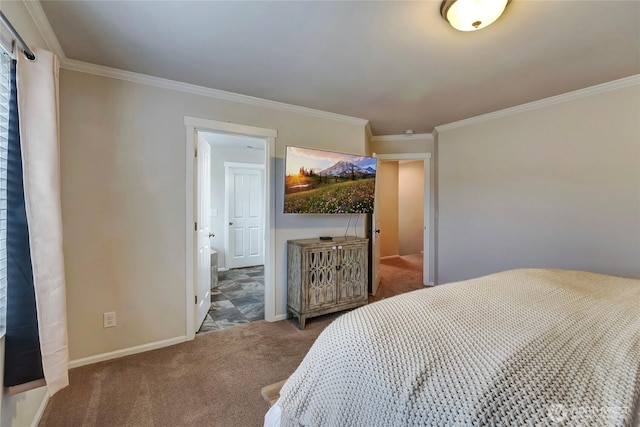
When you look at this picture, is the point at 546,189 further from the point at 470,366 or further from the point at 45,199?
the point at 45,199

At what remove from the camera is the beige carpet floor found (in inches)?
63.4

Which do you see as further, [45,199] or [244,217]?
[244,217]

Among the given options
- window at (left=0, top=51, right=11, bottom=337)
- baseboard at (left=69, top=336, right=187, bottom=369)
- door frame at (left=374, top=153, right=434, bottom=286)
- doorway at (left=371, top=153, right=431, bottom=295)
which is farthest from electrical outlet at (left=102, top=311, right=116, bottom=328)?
doorway at (left=371, top=153, right=431, bottom=295)

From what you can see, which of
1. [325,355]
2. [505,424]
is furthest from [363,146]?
[505,424]

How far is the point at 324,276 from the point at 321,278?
4 cm

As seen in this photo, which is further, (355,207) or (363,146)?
(363,146)

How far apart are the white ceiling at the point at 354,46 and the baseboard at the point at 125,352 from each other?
2315 mm

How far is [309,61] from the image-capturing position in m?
2.10

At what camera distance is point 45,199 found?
1.38 metres

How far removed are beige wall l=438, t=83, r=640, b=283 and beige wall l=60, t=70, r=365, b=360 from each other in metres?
3.09

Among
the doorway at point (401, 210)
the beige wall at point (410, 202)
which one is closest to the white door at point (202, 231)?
the doorway at point (401, 210)

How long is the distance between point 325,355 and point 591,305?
127cm

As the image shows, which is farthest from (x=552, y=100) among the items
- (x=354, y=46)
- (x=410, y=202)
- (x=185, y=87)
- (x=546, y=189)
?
(x=410, y=202)

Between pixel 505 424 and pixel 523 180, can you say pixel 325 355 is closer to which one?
pixel 505 424
